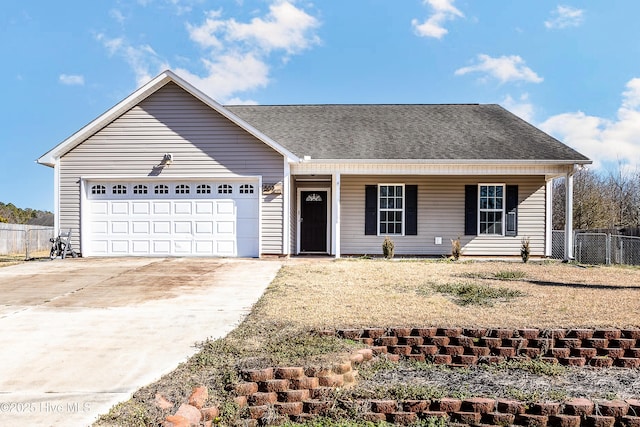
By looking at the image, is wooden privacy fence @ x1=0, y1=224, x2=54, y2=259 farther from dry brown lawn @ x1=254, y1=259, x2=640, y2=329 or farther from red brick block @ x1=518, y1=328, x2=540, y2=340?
red brick block @ x1=518, y1=328, x2=540, y2=340

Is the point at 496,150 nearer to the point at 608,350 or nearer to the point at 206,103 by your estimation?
the point at 206,103

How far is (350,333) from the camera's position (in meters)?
5.85

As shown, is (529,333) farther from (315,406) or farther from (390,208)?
(390,208)

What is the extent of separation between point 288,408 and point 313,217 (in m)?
11.8

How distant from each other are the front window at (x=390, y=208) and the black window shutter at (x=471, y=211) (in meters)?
2.00

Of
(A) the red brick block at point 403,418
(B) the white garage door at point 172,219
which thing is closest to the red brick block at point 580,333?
(A) the red brick block at point 403,418

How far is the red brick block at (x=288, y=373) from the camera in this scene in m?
4.55

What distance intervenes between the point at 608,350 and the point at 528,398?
1.88 m

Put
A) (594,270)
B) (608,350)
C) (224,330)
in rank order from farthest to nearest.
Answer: (594,270) < (224,330) < (608,350)

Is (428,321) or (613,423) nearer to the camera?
(613,423)

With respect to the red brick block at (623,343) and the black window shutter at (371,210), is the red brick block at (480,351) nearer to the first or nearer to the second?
the red brick block at (623,343)

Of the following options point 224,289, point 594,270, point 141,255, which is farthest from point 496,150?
point 141,255

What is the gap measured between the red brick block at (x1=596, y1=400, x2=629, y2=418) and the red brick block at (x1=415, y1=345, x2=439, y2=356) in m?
1.74

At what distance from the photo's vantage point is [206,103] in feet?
45.1
